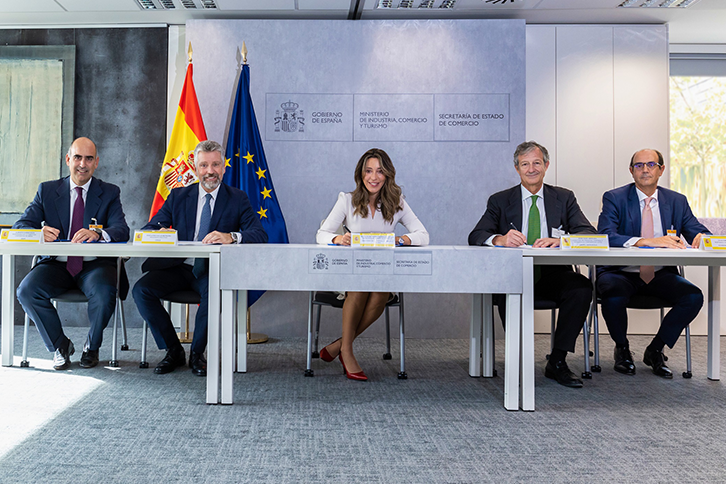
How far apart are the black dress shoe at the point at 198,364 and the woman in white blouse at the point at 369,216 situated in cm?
68

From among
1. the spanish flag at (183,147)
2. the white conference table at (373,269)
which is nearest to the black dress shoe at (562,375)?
the white conference table at (373,269)

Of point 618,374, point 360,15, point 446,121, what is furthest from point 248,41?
point 618,374

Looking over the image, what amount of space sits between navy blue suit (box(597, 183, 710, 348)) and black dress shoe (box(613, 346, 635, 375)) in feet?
0.20

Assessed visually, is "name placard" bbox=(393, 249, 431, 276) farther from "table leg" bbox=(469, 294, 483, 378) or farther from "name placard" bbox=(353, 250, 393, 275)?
"table leg" bbox=(469, 294, 483, 378)

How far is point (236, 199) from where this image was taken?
11.0 ft

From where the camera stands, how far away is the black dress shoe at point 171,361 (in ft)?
10.1

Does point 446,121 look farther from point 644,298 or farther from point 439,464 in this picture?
point 439,464

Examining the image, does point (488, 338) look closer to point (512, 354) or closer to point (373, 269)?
point (512, 354)

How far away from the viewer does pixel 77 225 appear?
3328mm

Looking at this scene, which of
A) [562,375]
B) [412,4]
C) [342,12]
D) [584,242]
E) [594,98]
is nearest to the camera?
[584,242]

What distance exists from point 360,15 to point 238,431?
3677 millimetres

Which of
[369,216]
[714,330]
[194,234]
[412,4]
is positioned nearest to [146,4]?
[412,4]

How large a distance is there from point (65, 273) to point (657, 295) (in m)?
3.52

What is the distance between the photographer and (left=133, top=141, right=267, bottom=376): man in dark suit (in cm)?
311
